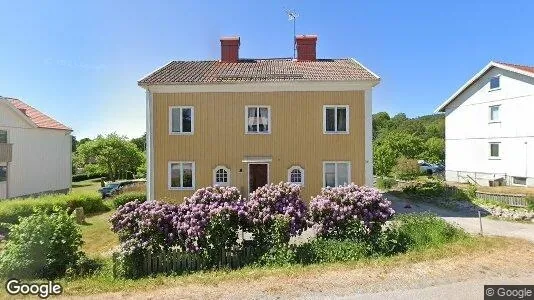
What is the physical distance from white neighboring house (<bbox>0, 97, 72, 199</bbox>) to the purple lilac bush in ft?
87.2

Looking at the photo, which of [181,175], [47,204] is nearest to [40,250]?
[181,175]

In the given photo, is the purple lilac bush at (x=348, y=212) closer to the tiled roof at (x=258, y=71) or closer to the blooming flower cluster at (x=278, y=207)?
the blooming flower cluster at (x=278, y=207)

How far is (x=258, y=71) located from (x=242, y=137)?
4177 millimetres

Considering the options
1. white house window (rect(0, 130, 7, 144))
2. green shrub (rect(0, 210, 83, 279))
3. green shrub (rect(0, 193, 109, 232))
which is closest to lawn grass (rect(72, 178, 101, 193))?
white house window (rect(0, 130, 7, 144))

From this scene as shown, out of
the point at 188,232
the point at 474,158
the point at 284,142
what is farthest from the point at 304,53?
the point at 474,158

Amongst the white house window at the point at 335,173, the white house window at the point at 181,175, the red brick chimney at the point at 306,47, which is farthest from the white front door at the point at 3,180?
the white house window at the point at 335,173

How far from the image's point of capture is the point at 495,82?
27094 millimetres

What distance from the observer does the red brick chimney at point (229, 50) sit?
2175 centimetres

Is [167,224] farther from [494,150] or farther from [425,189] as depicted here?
[494,150]

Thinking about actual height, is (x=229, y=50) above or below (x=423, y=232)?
above

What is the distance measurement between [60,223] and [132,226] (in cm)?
205

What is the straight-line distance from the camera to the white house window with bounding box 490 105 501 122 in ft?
87.8

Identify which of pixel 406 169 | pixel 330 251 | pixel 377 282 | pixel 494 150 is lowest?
pixel 377 282

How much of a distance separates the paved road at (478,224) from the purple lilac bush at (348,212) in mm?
5305
